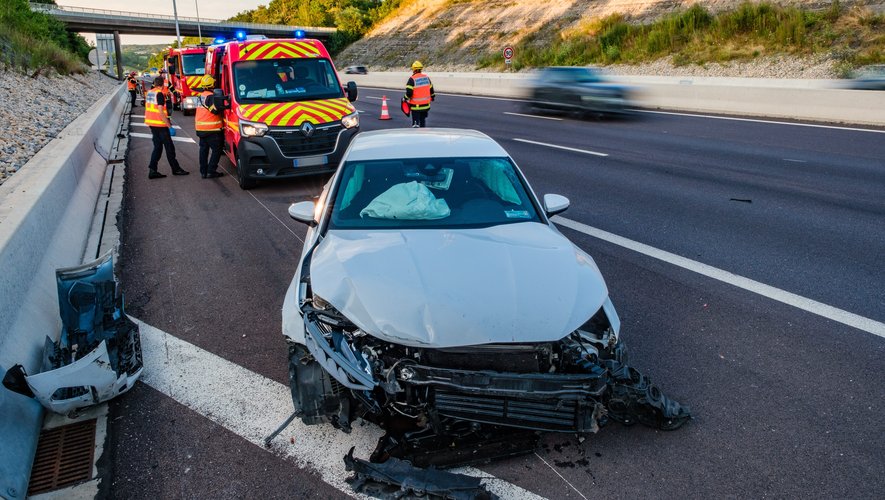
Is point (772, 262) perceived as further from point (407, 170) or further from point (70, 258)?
point (70, 258)

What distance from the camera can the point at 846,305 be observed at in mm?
5035

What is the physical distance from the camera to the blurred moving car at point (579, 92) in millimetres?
18031

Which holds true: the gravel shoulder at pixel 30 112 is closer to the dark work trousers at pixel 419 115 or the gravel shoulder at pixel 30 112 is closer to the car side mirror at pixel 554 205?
the car side mirror at pixel 554 205

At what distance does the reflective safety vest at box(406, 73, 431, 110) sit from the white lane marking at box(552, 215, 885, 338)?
7.53 m

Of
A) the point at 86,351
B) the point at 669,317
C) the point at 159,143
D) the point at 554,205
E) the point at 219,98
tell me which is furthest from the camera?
the point at 159,143

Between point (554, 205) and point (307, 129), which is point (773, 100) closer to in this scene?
point (307, 129)

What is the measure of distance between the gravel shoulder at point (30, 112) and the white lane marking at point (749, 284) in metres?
7.08

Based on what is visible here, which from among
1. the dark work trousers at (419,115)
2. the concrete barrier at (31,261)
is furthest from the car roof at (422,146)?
the dark work trousers at (419,115)

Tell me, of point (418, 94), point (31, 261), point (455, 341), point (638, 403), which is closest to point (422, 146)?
point (455, 341)

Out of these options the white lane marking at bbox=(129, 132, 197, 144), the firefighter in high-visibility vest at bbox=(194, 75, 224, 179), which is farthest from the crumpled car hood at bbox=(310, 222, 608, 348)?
the white lane marking at bbox=(129, 132, 197, 144)

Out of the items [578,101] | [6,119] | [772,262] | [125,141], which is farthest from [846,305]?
[125,141]

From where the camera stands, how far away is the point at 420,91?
45.6ft

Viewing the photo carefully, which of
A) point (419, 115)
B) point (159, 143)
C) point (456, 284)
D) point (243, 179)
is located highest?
point (419, 115)

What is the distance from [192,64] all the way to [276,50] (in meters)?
13.7
